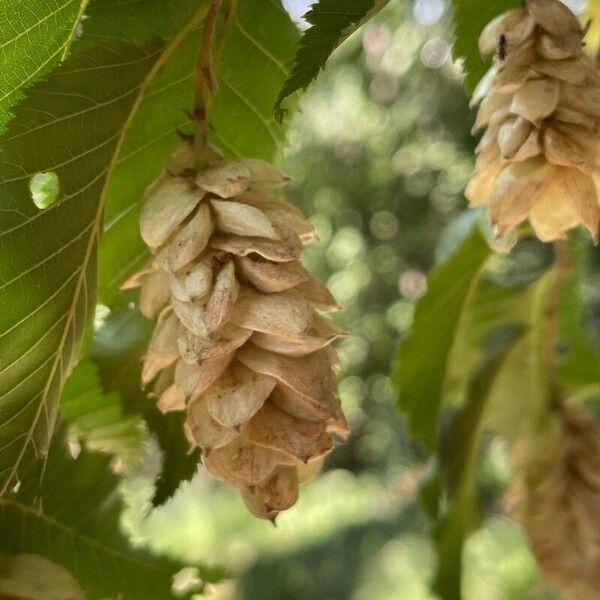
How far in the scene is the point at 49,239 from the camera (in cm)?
70

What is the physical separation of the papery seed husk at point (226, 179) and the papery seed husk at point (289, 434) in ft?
0.56

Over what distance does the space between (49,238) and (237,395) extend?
0.20 meters

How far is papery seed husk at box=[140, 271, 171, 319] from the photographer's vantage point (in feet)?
2.35

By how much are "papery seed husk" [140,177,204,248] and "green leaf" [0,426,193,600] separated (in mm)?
264

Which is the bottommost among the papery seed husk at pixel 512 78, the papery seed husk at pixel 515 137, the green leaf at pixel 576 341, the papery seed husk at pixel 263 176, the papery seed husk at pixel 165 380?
the green leaf at pixel 576 341

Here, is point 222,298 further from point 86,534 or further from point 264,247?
point 86,534

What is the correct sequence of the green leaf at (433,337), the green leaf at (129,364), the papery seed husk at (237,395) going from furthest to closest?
the green leaf at (433,337) → the green leaf at (129,364) → the papery seed husk at (237,395)

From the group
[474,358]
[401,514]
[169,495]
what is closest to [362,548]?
[401,514]

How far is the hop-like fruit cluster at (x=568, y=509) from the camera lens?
1.16 meters

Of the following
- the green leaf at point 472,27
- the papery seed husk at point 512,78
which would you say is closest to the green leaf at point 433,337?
the green leaf at point 472,27

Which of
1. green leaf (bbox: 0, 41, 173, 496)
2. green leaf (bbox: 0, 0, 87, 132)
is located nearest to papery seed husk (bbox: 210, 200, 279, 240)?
green leaf (bbox: 0, 41, 173, 496)

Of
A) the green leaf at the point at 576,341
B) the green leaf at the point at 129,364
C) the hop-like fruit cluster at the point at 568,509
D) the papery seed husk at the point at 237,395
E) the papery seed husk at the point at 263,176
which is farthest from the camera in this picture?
the green leaf at the point at 576,341

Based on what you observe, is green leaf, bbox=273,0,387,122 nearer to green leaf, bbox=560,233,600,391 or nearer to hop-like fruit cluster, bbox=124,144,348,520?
hop-like fruit cluster, bbox=124,144,348,520

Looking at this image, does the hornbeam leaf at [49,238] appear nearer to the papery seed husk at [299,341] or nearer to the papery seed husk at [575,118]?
the papery seed husk at [299,341]
